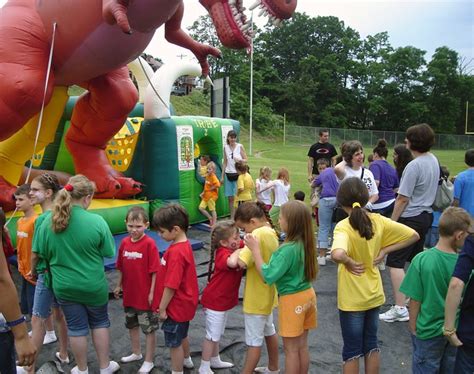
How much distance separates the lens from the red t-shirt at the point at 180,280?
2.67 metres

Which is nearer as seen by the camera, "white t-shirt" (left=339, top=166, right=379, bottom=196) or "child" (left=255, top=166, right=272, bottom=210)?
"white t-shirt" (left=339, top=166, right=379, bottom=196)

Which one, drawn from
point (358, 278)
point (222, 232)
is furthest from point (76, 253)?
point (358, 278)

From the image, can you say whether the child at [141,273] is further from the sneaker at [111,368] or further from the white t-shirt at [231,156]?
the white t-shirt at [231,156]

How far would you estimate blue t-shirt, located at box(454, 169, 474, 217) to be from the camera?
162 inches

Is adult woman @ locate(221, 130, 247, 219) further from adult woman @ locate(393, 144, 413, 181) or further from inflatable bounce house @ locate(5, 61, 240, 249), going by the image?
adult woman @ locate(393, 144, 413, 181)

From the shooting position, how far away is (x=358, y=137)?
1529 inches

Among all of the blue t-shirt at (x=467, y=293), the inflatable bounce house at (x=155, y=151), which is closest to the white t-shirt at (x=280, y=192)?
the inflatable bounce house at (x=155, y=151)

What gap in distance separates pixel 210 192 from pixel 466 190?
3399mm

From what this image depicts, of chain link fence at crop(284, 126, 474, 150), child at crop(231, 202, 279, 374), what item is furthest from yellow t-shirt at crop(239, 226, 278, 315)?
chain link fence at crop(284, 126, 474, 150)

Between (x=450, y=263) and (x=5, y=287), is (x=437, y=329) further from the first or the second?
(x=5, y=287)

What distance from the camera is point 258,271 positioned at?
8.39ft

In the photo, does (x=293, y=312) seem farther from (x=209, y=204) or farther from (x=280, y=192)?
(x=209, y=204)

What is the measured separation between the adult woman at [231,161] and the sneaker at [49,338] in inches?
154

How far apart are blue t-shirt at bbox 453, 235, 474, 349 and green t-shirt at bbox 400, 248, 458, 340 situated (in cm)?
11
